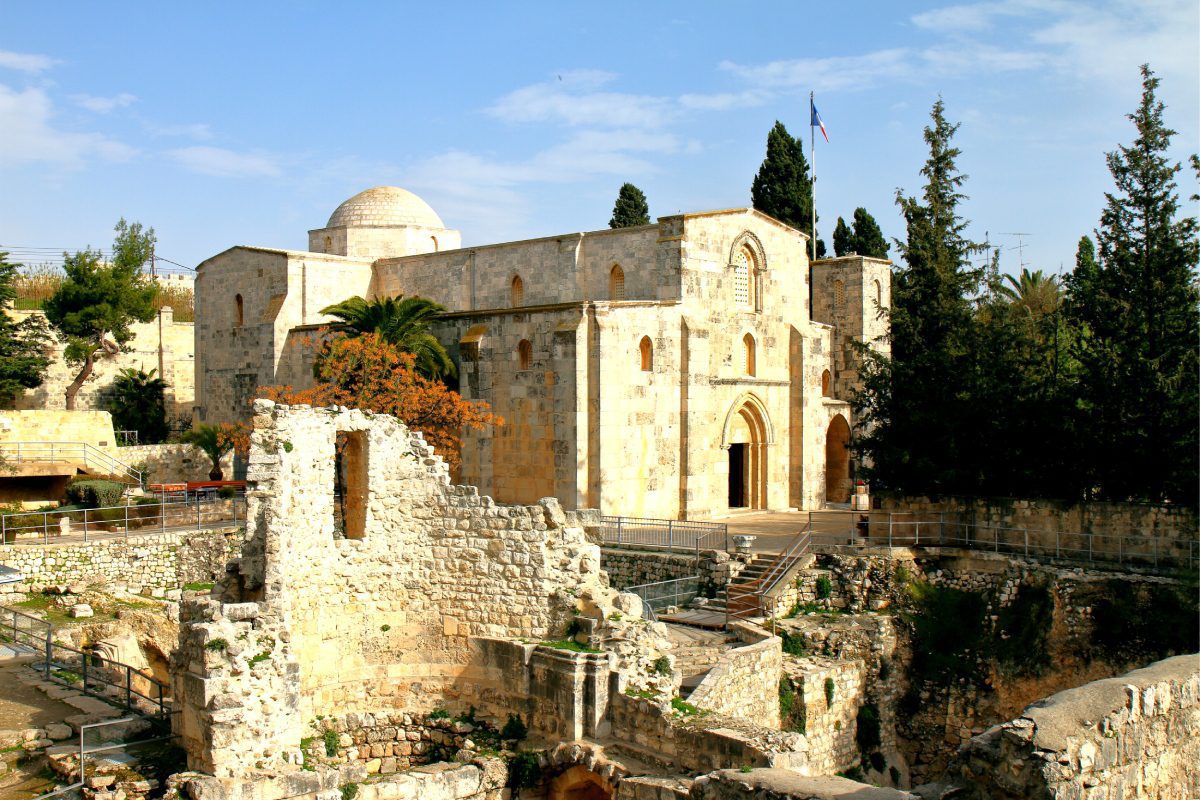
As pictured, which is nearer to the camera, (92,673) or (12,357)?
(92,673)

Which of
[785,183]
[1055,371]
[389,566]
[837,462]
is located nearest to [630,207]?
[785,183]

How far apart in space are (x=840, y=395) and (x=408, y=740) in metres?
25.2

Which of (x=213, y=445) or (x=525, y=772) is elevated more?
(x=213, y=445)

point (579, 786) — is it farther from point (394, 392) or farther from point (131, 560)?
point (394, 392)

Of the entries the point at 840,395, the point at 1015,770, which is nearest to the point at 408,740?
the point at 1015,770

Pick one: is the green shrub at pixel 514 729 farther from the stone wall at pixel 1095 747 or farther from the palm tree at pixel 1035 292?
the palm tree at pixel 1035 292

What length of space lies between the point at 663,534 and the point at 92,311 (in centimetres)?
2713

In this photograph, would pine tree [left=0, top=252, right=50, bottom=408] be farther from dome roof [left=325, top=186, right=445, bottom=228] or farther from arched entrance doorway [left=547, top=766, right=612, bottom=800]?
arched entrance doorway [left=547, top=766, right=612, bottom=800]

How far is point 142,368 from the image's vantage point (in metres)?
46.1

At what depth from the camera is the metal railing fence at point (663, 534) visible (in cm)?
2484

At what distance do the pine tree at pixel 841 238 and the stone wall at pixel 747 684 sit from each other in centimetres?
3037

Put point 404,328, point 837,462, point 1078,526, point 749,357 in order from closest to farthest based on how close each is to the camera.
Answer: point 1078,526 → point 404,328 → point 749,357 → point 837,462

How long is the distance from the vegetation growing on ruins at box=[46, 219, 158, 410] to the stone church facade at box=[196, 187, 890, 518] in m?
6.66

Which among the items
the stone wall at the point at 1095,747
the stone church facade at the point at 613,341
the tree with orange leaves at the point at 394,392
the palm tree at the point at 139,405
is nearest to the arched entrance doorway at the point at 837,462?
the stone church facade at the point at 613,341
